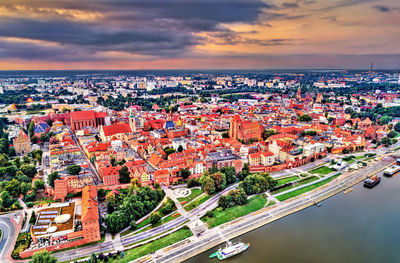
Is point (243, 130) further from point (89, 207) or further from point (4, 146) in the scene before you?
point (4, 146)

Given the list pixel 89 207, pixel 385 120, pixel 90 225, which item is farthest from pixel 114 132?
pixel 385 120

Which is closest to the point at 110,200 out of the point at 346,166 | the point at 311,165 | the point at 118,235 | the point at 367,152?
the point at 118,235

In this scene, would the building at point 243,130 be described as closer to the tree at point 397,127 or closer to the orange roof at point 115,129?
the orange roof at point 115,129

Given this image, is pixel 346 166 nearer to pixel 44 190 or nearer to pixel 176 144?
pixel 176 144

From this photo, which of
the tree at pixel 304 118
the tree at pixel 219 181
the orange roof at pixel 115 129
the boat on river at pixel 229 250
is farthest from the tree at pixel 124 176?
the tree at pixel 304 118

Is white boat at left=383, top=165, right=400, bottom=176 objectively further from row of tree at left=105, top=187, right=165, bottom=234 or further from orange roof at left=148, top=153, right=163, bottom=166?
orange roof at left=148, top=153, right=163, bottom=166

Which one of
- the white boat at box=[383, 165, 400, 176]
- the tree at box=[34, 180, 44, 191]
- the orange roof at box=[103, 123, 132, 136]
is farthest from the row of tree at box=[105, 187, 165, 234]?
the white boat at box=[383, 165, 400, 176]
